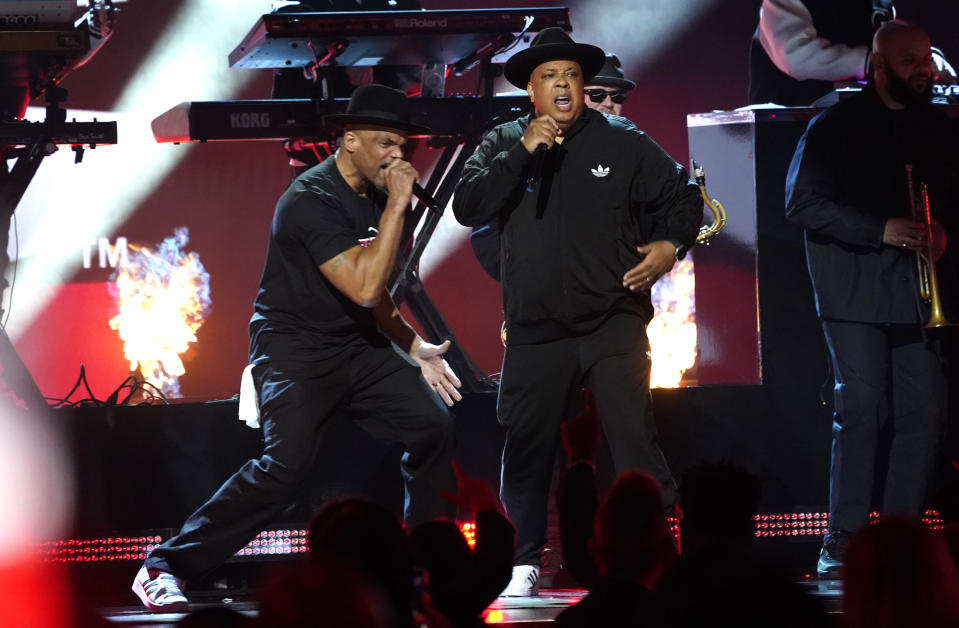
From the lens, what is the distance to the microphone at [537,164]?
4.83 m

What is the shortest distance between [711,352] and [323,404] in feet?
8.19

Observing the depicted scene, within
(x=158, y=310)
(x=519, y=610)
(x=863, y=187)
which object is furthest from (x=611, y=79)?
(x=158, y=310)

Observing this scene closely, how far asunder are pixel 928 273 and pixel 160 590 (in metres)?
3.41

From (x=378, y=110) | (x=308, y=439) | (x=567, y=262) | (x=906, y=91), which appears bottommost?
(x=308, y=439)

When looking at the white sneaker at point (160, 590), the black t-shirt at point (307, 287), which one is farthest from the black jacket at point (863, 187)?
the white sneaker at point (160, 590)

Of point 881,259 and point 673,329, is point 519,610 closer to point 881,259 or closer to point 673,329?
point 881,259

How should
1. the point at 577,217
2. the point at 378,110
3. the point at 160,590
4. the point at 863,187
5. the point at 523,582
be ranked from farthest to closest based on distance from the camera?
the point at 863,187, the point at 378,110, the point at 577,217, the point at 523,582, the point at 160,590

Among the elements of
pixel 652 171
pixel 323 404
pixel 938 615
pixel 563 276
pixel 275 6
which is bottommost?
pixel 938 615

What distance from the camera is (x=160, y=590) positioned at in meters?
4.79

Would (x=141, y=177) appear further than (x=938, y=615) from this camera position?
Yes

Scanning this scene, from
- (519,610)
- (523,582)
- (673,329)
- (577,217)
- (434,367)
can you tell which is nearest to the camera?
(519,610)

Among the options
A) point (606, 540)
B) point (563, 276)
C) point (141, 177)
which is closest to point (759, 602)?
point (606, 540)

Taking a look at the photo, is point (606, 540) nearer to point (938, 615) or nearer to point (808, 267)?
point (938, 615)

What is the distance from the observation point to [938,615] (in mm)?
1922
